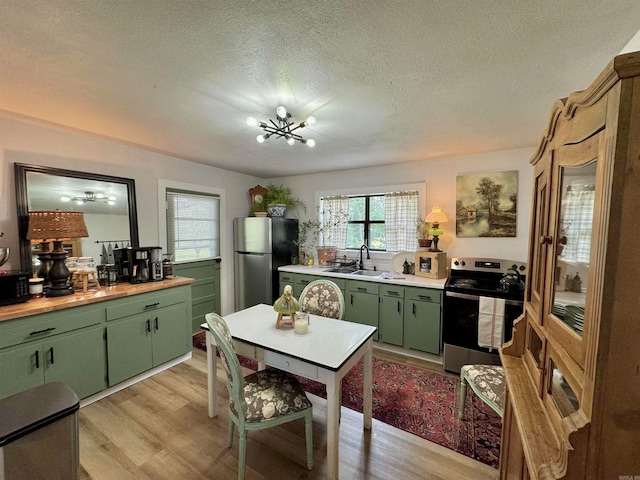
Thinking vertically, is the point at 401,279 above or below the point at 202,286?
above

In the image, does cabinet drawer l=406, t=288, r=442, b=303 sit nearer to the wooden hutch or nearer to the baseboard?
the wooden hutch

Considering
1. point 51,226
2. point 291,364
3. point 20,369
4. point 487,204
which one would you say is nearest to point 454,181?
point 487,204

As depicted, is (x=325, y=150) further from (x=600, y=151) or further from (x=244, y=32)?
(x=600, y=151)

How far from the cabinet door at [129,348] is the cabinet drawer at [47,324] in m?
0.18

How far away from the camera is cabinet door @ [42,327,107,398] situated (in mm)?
2008

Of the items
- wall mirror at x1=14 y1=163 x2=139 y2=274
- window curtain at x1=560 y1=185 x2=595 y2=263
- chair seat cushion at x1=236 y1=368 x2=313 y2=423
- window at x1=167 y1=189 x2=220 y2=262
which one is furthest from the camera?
window at x1=167 y1=189 x2=220 y2=262

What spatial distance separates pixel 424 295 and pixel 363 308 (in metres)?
0.77

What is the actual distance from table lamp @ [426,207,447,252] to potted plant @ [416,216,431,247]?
0.26 ft

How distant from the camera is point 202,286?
3.86m

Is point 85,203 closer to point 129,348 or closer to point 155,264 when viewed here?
point 155,264

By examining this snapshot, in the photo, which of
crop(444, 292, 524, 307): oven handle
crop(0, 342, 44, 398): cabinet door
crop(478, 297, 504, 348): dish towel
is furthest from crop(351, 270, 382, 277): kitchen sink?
crop(0, 342, 44, 398): cabinet door

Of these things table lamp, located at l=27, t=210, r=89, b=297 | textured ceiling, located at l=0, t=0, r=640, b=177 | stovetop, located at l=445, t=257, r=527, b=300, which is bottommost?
stovetop, located at l=445, t=257, r=527, b=300

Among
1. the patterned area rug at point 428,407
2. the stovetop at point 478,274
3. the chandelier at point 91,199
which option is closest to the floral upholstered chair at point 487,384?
the patterned area rug at point 428,407

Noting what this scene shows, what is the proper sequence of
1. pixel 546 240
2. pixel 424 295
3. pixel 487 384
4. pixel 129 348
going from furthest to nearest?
pixel 424 295, pixel 129 348, pixel 487 384, pixel 546 240
